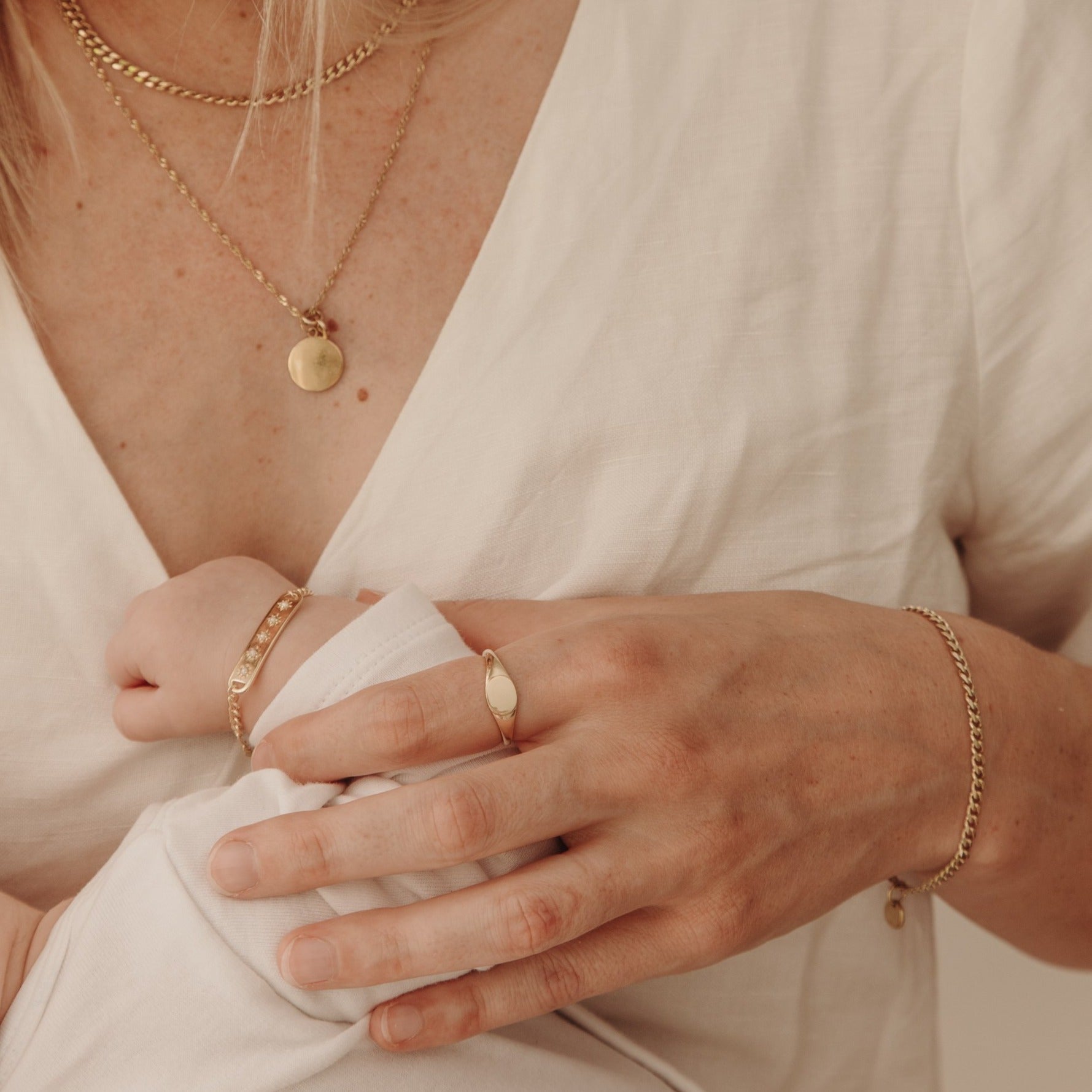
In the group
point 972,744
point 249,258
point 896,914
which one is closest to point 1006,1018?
point 896,914

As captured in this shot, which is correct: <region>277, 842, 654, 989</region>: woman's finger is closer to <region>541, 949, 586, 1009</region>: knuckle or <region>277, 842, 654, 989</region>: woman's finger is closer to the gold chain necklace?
<region>541, 949, 586, 1009</region>: knuckle

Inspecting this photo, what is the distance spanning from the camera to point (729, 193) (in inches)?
37.2

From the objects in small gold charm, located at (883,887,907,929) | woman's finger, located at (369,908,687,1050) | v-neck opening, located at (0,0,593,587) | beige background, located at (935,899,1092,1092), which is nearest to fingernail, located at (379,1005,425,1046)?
woman's finger, located at (369,908,687,1050)

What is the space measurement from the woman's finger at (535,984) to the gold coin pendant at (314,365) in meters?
0.50

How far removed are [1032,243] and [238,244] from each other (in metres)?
0.69

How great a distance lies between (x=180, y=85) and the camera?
3.12 ft

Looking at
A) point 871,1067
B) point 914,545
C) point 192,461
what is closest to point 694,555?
point 914,545

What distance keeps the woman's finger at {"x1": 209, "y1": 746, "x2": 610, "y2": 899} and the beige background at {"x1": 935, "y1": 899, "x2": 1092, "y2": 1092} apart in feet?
5.06

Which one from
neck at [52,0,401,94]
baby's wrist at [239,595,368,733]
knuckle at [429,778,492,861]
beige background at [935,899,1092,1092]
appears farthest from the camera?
beige background at [935,899,1092,1092]

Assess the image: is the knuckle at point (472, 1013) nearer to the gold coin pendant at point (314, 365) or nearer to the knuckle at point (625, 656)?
the knuckle at point (625, 656)

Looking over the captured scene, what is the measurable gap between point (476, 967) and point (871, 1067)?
547 millimetres

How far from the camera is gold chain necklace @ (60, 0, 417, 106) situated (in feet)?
3.08

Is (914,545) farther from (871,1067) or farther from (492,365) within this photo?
(871,1067)

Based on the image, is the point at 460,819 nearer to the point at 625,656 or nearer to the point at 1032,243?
the point at 625,656
